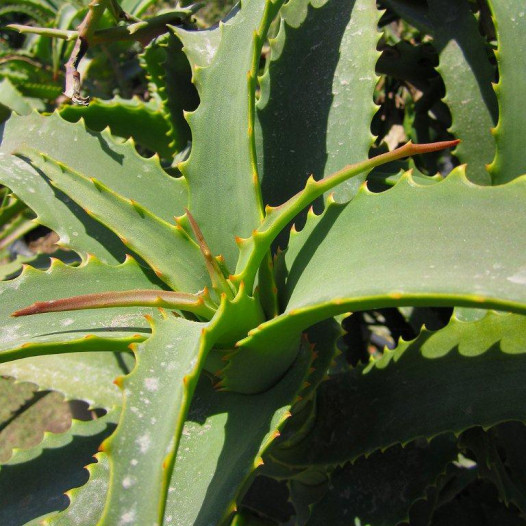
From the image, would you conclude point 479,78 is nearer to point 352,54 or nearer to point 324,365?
point 352,54

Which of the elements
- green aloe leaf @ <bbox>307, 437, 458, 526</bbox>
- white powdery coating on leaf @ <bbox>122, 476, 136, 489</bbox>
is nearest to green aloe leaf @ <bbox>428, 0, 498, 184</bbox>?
green aloe leaf @ <bbox>307, 437, 458, 526</bbox>

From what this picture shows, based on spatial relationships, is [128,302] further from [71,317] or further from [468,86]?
[468,86]

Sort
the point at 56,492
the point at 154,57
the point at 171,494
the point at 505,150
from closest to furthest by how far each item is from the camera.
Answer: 1. the point at 171,494
2. the point at 505,150
3. the point at 56,492
4. the point at 154,57

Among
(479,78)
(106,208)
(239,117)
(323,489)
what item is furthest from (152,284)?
(479,78)

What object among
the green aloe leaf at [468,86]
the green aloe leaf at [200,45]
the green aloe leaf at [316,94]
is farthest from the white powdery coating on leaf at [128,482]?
the green aloe leaf at [468,86]

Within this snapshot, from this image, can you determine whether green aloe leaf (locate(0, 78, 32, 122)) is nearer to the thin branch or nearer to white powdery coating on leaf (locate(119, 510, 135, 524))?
the thin branch

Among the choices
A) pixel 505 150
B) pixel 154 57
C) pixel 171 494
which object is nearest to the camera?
pixel 171 494

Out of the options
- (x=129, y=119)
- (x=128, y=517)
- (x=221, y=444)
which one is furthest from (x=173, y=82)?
(x=128, y=517)
